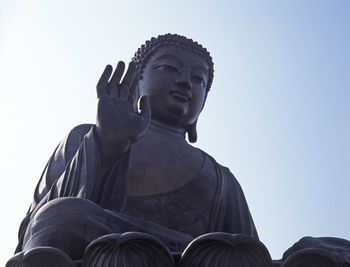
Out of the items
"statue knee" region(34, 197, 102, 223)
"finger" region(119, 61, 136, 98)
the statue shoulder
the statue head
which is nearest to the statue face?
the statue head

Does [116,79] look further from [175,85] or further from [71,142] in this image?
[175,85]

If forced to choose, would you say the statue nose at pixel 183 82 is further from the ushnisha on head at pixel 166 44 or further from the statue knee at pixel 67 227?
the statue knee at pixel 67 227

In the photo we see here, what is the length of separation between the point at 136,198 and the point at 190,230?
0.57 meters

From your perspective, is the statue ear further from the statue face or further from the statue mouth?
the statue mouth

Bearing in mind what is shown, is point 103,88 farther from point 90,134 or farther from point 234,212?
point 234,212

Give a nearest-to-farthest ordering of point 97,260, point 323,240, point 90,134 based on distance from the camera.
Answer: point 97,260, point 323,240, point 90,134

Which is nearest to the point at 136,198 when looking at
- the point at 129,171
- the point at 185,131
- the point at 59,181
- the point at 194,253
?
the point at 129,171

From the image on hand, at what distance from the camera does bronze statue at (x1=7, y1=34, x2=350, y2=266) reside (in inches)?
202

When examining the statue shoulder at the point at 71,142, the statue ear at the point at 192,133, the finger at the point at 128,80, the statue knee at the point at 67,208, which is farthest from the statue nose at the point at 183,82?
the statue knee at the point at 67,208

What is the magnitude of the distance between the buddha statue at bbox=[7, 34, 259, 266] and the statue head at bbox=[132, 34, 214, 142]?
1cm

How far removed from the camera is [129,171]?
23.8ft

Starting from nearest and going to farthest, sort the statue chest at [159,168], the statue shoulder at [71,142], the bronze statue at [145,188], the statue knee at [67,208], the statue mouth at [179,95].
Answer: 1. the bronze statue at [145,188]
2. the statue knee at [67,208]
3. the statue chest at [159,168]
4. the statue shoulder at [71,142]
5. the statue mouth at [179,95]

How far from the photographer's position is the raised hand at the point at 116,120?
20.6ft

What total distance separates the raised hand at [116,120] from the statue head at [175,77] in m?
1.49
